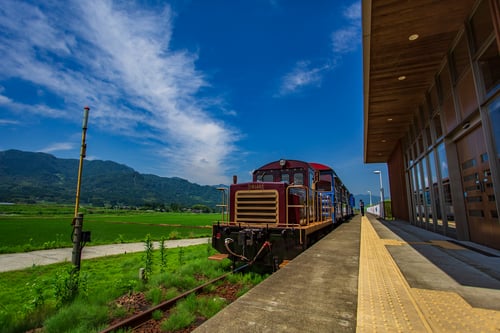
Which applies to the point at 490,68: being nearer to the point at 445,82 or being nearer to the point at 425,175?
the point at 445,82

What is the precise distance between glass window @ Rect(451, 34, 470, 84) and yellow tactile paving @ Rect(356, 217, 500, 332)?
23.6ft

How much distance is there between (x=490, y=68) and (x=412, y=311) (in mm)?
6698

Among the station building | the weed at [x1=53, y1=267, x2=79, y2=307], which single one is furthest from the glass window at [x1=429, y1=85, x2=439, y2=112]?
the weed at [x1=53, y1=267, x2=79, y2=307]

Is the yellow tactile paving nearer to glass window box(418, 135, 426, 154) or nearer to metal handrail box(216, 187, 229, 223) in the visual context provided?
metal handrail box(216, 187, 229, 223)

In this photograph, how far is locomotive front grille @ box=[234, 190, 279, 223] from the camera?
597 centimetres

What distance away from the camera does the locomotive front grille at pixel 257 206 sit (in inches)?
235

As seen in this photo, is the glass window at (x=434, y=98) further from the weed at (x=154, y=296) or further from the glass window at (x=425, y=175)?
→ the weed at (x=154, y=296)

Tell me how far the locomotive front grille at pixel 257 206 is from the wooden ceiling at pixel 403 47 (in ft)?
18.7

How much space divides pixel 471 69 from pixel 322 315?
314 inches

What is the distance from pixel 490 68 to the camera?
5.85 meters

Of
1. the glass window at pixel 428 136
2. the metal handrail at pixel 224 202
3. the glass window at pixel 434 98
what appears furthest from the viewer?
the glass window at pixel 428 136

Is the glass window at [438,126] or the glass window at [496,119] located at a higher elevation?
the glass window at [438,126]

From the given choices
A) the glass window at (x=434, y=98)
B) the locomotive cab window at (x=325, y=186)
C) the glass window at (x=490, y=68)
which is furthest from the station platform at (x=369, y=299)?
the glass window at (x=434, y=98)

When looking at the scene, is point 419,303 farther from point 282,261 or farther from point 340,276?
point 282,261
